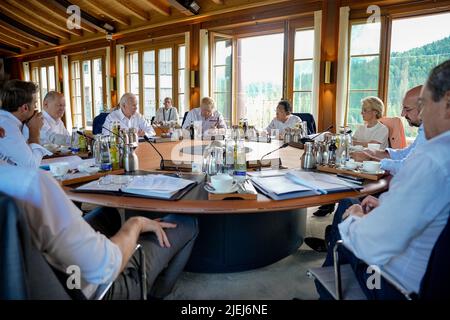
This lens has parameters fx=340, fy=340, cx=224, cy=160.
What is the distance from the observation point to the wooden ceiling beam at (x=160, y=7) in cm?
670

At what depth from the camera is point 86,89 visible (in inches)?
400

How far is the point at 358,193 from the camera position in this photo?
5.35ft

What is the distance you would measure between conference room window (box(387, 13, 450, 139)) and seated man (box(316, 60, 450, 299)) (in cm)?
414

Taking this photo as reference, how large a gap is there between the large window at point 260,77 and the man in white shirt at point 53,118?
387 centimetres

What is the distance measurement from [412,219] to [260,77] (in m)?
5.73

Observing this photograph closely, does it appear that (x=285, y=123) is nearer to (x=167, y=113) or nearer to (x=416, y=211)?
(x=167, y=113)

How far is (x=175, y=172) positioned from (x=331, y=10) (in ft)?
14.0

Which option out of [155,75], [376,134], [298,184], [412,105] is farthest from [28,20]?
[298,184]

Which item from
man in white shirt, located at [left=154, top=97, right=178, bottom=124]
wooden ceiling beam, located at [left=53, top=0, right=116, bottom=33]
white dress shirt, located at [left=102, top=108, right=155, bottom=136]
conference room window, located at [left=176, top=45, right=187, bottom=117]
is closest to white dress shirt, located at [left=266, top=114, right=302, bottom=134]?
white dress shirt, located at [left=102, top=108, right=155, bottom=136]

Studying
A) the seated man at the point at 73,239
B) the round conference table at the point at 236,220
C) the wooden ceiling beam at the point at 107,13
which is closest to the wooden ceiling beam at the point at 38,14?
the wooden ceiling beam at the point at 107,13

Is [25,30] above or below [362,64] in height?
above

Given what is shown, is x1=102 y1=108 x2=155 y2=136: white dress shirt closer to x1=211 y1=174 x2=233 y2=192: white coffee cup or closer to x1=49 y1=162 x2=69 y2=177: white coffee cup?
x1=49 y1=162 x2=69 y2=177: white coffee cup

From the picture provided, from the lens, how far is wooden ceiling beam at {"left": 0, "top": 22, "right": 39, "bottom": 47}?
398 inches

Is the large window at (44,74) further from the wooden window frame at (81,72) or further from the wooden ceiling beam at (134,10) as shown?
the wooden ceiling beam at (134,10)
